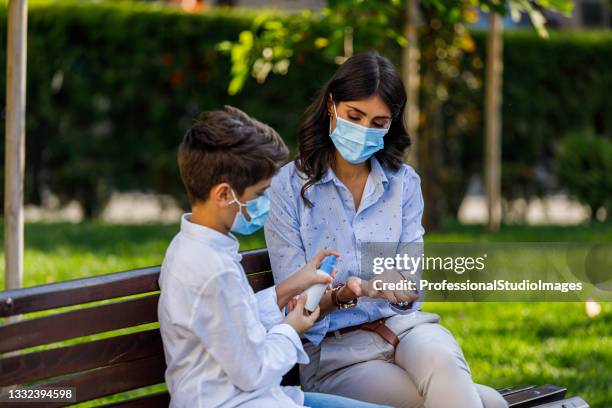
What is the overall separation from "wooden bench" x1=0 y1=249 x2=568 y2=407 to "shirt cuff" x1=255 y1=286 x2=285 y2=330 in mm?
282

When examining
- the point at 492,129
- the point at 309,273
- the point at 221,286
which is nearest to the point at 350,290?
the point at 309,273

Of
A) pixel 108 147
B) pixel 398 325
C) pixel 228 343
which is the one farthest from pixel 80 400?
pixel 108 147

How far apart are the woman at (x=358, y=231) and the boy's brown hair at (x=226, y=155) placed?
576 millimetres

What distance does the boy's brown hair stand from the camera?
244cm

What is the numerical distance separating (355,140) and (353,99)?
0.13 meters

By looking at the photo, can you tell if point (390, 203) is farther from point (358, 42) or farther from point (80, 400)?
point (358, 42)

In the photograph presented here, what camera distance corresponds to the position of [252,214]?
8.22 ft

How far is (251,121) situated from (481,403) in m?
1.03

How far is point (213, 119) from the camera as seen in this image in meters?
2.49

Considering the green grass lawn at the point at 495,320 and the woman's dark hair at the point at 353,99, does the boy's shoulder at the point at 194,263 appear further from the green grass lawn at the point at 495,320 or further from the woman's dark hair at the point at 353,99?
the green grass lawn at the point at 495,320

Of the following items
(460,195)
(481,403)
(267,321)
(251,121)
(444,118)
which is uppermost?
(251,121)

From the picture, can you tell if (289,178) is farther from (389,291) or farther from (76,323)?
(76,323)

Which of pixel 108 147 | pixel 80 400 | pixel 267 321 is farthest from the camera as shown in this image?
pixel 108 147

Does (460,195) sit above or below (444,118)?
below
